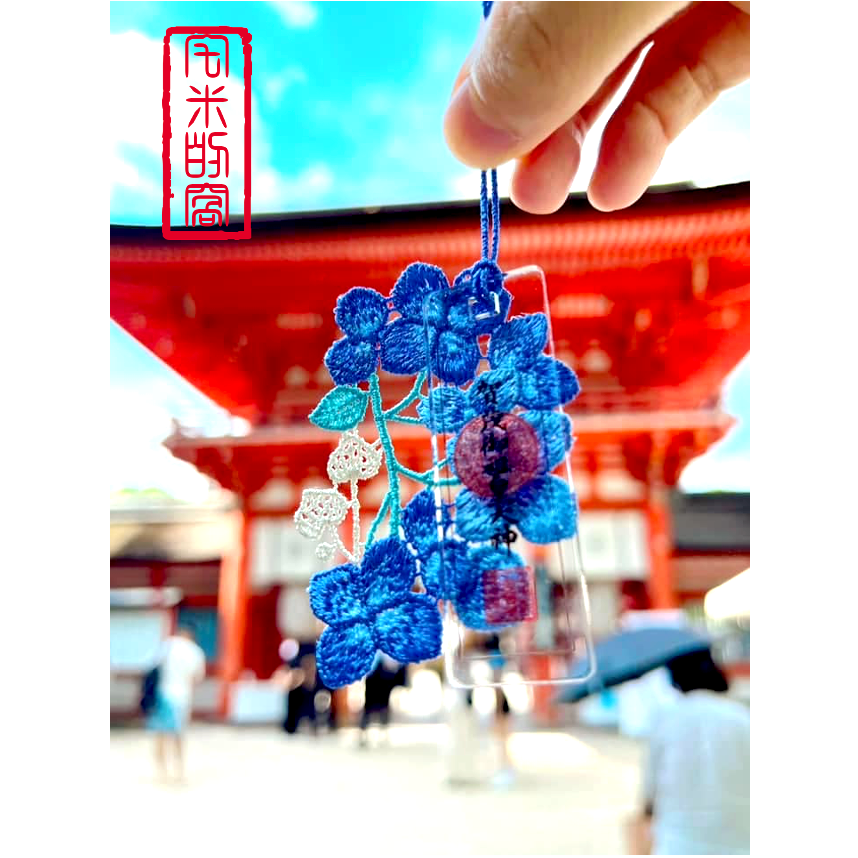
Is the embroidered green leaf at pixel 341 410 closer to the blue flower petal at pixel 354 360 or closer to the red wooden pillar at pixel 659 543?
the blue flower petal at pixel 354 360

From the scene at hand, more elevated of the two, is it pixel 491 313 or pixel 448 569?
pixel 491 313

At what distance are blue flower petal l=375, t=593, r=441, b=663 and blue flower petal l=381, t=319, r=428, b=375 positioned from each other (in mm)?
162

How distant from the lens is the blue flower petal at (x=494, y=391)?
0.47 meters

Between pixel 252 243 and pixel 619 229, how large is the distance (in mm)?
1188

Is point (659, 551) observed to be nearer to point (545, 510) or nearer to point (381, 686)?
point (381, 686)

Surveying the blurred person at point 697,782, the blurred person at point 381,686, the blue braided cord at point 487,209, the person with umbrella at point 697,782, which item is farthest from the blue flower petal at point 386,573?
the blurred person at point 381,686

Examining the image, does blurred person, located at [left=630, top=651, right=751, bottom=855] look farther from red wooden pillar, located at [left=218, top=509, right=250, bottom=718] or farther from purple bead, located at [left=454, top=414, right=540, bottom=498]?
red wooden pillar, located at [left=218, top=509, right=250, bottom=718]

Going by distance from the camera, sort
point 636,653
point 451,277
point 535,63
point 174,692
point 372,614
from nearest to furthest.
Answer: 1. point 535,63
2. point 372,614
3. point 636,653
4. point 174,692
5. point 451,277

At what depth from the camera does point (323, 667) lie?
443 millimetres

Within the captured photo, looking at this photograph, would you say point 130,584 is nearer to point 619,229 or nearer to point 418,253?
point 418,253

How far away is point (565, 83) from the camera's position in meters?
0.37

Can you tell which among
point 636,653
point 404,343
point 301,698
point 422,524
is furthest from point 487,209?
point 301,698

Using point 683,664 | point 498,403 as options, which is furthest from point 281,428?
point 498,403

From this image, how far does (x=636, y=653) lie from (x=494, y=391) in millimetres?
1266
